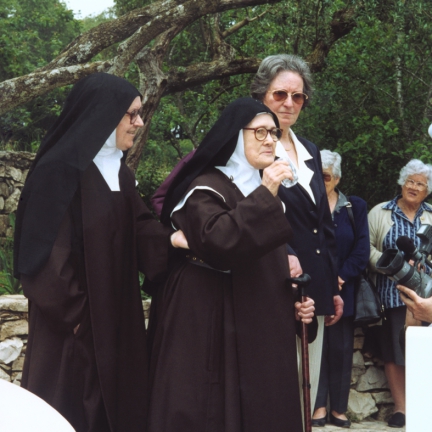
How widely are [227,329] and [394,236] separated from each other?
9.35ft

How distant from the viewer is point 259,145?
3.34 m

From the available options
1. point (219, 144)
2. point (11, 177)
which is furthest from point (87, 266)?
point (11, 177)

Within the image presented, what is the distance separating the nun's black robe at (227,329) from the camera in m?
3.12

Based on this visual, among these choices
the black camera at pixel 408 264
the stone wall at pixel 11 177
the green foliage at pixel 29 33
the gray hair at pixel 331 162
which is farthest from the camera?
the green foliage at pixel 29 33

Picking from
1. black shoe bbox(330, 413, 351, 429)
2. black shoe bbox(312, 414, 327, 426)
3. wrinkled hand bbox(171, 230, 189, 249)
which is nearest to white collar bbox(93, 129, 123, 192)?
wrinkled hand bbox(171, 230, 189, 249)

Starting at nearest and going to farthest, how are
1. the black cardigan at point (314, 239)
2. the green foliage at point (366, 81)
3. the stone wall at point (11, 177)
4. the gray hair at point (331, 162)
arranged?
1. the black cardigan at point (314, 239)
2. the gray hair at point (331, 162)
3. the green foliage at point (366, 81)
4. the stone wall at point (11, 177)

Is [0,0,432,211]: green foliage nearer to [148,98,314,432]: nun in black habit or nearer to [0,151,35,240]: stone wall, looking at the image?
[0,151,35,240]: stone wall

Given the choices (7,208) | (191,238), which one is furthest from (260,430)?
(7,208)

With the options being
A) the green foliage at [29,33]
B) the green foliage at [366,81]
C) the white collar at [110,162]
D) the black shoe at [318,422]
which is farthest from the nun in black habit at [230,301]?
the green foliage at [29,33]

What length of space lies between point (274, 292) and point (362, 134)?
433 cm

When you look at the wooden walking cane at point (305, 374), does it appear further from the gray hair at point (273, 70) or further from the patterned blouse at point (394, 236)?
the patterned blouse at point (394, 236)

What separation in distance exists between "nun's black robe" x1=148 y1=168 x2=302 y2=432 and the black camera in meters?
0.56

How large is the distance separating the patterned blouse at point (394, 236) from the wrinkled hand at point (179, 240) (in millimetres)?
2768

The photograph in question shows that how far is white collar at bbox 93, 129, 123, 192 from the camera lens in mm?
3428
